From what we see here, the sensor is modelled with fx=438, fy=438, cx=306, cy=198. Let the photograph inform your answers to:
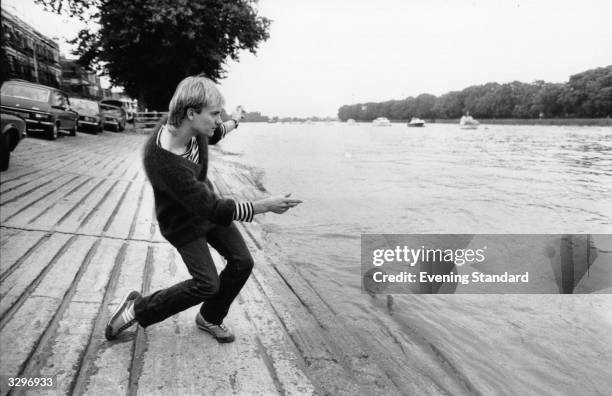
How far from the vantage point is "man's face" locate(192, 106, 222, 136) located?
7.89ft

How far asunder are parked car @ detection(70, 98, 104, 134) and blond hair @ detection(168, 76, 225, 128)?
2190 centimetres

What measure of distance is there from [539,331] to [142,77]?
1185 inches

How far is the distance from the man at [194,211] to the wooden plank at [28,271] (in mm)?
1116

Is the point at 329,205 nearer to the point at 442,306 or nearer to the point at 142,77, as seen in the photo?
the point at 442,306

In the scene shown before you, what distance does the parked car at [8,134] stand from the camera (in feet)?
26.4

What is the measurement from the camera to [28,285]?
3590 millimetres

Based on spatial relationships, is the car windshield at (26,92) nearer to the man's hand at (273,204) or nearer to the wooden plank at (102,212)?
the wooden plank at (102,212)

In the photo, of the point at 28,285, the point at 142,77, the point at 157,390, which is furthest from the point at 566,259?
the point at 142,77

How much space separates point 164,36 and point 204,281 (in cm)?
2456

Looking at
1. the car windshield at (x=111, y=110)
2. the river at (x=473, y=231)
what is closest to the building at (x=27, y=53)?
the car windshield at (x=111, y=110)

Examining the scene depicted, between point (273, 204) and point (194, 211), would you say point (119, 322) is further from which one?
point (273, 204)

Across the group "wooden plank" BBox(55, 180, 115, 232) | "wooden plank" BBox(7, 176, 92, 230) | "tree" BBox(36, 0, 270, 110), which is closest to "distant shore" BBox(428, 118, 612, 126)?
"tree" BBox(36, 0, 270, 110)

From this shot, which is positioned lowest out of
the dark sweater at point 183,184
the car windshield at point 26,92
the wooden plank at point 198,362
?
the wooden plank at point 198,362

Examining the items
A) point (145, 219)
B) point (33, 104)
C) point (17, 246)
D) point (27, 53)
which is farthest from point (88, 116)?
point (27, 53)
